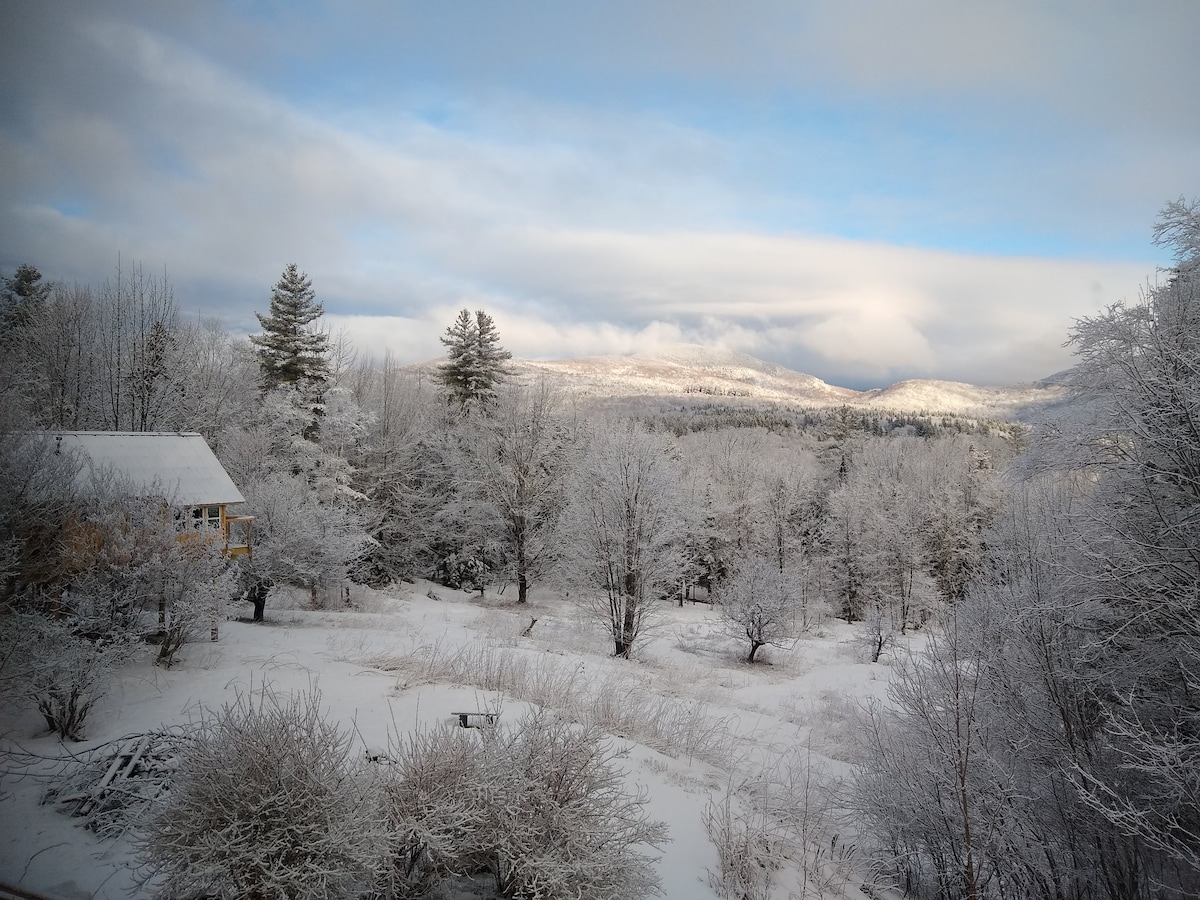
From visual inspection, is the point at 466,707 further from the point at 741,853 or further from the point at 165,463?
the point at 165,463

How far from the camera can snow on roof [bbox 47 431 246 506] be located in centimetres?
1335

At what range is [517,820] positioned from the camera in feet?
14.1

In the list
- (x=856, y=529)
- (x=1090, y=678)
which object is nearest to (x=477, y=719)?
(x=1090, y=678)

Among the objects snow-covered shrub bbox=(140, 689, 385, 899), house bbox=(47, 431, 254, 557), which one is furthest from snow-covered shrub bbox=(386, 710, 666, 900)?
house bbox=(47, 431, 254, 557)

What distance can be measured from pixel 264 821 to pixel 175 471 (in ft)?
48.1

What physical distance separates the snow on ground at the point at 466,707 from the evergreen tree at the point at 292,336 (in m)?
12.7

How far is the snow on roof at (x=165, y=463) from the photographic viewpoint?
13.4 m

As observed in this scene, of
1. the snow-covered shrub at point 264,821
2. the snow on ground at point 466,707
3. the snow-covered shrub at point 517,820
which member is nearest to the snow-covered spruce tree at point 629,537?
the snow on ground at point 466,707

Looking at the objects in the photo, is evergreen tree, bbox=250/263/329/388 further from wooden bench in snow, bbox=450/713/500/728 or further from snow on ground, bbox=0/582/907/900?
wooden bench in snow, bbox=450/713/500/728

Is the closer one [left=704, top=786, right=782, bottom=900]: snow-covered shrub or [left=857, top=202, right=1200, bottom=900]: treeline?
[left=704, top=786, right=782, bottom=900]: snow-covered shrub

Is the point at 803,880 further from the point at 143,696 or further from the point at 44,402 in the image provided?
the point at 44,402

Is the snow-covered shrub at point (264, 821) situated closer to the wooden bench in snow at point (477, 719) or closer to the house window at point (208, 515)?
the wooden bench in snow at point (477, 719)

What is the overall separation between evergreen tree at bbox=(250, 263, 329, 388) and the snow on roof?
33.9 ft

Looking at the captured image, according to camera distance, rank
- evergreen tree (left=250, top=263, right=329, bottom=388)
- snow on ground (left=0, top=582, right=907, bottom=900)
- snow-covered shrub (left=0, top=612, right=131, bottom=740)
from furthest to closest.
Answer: evergreen tree (left=250, top=263, right=329, bottom=388) < snow-covered shrub (left=0, top=612, right=131, bottom=740) < snow on ground (left=0, top=582, right=907, bottom=900)
